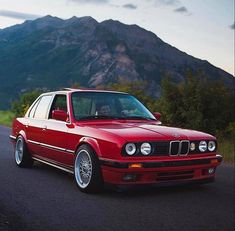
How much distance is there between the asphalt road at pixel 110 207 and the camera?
502 centimetres

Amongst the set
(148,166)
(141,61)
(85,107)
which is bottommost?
(148,166)

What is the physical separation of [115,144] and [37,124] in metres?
2.84

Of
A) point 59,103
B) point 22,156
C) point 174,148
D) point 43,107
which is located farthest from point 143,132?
point 22,156

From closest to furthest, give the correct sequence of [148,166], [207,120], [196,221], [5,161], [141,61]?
[196,221], [148,166], [5,161], [207,120], [141,61]

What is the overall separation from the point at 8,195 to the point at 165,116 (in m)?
11.8

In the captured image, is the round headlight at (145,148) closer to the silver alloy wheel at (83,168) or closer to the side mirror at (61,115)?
the silver alloy wheel at (83,168)

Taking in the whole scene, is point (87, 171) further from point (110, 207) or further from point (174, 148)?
point (174, 148)

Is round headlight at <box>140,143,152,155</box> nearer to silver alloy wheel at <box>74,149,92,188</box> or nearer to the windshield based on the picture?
silver alloy wheel at <box>74,149,92,188</box>

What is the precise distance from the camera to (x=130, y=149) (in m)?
6.24

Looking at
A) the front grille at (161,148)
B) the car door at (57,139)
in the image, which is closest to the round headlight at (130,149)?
the front grille at (161,148)

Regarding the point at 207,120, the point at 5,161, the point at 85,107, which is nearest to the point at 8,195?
the point at 85,107

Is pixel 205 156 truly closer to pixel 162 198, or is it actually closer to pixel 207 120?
pixel 162 198

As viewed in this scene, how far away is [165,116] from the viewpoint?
703 inches

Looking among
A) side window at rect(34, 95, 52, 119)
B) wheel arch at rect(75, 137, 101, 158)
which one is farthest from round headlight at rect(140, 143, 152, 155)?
side window at rect(34, 95, 52, 119)
